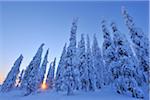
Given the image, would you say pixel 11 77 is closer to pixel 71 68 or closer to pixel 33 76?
pixel 33 76

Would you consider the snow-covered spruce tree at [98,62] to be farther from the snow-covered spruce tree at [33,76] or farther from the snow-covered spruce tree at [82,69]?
the snow-covered spruce tree at [33,76]

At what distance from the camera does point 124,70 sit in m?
29.8

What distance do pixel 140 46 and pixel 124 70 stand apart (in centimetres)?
662

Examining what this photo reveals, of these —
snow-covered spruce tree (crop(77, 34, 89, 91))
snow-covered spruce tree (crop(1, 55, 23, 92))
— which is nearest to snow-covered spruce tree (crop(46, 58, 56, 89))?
snow-covered spruce tree (crop(1, 55, 23, 92))

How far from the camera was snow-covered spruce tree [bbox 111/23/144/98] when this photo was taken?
95.4 feet

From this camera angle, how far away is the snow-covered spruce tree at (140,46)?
3291 centimetres

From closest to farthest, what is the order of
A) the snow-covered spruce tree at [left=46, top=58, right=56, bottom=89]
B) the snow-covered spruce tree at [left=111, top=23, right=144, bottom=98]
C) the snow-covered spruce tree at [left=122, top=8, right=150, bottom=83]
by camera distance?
the snow-covered spruce tree at [left=111, top=23, right=144, bottom=98]
the snow-covered spruce tree at [left=122, top=8, right=150, bottom=83]
the snow-covered spruce tree at [left=46, top=58, right=56, bottom=89]

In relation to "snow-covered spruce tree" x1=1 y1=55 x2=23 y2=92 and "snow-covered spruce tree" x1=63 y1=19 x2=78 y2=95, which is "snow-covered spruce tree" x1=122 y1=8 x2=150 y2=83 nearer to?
"snow-covered spruce tree" x1=63 y1=19 x2=78 y2=95

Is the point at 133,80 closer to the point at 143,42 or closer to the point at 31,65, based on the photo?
the point at 143,42

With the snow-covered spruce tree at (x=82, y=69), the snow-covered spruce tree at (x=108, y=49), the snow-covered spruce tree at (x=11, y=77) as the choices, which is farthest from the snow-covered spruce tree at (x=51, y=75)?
the snow-covered spruce tree at (x=108, y=49)

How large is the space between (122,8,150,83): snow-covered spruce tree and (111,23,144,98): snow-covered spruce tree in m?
3.40

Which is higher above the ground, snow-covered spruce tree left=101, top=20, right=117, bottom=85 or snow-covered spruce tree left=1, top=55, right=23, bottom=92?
snow-covered spruce tree left=101, top=20, right=117, bottom=85

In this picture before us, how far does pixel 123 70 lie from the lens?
29906mm

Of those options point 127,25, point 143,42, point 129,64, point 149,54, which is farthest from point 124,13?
point 129,64
